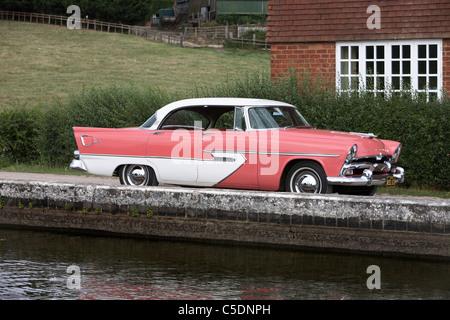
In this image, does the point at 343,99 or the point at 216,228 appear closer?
the point at 216,228

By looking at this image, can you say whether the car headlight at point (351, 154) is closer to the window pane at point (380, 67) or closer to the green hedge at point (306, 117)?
the green hedge at point (306, 117)

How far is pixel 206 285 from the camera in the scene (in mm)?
8070

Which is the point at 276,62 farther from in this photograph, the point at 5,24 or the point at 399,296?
the point at 5,24

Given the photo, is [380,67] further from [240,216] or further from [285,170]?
[240,216]

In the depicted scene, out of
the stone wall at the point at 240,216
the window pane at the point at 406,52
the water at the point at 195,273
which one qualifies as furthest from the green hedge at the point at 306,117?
the water at the point at 195,273

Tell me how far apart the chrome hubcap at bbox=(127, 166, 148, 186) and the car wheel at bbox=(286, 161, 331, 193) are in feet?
7.68

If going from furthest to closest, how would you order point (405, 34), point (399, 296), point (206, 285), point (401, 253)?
point (405, 34) → point (401, 253) → point (206, 285) → point (399, 296)

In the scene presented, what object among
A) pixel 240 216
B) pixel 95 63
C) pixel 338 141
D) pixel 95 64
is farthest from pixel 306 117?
pixel 95 63

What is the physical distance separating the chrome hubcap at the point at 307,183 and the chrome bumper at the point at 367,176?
321 millimetres

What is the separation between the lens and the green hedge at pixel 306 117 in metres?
13.2

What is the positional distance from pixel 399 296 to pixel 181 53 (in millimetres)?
38879

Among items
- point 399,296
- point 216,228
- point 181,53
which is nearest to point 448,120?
point 216,228

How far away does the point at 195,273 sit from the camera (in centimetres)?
863

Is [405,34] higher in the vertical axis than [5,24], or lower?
lower
